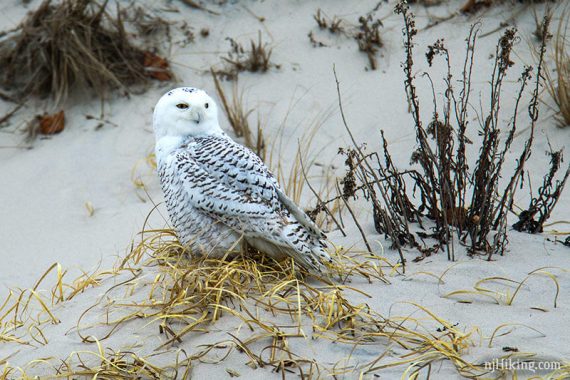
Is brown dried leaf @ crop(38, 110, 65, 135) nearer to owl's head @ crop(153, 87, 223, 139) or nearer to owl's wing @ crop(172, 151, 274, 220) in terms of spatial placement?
owl's head @ crop(153, 87, 223, 139)

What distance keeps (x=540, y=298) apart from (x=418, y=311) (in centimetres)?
54

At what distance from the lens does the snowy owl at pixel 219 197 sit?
3.53 metres

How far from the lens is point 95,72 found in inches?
256

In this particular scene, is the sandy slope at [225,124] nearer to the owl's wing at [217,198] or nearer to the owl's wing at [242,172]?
the owl's wing at [242,172]

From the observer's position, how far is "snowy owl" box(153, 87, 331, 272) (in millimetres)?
3525

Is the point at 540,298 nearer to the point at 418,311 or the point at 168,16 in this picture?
the point at 418,311

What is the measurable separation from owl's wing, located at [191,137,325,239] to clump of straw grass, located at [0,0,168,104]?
302cm

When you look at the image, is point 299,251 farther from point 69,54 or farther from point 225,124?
point 69,54

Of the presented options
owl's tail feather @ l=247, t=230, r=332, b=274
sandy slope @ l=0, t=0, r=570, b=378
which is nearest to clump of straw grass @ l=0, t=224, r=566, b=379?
owl's tail feather @ l=247, t=230, r=332, b=274

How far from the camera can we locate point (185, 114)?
12.3 ft

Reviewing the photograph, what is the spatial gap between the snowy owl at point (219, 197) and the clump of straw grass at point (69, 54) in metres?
2.84

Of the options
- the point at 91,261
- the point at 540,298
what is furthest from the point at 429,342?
the point at 91,261

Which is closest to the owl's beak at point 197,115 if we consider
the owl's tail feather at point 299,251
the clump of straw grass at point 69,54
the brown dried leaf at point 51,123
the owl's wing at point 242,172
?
the owl's wing at point 242,172

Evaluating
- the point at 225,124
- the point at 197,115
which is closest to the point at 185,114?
the point at 197,115
